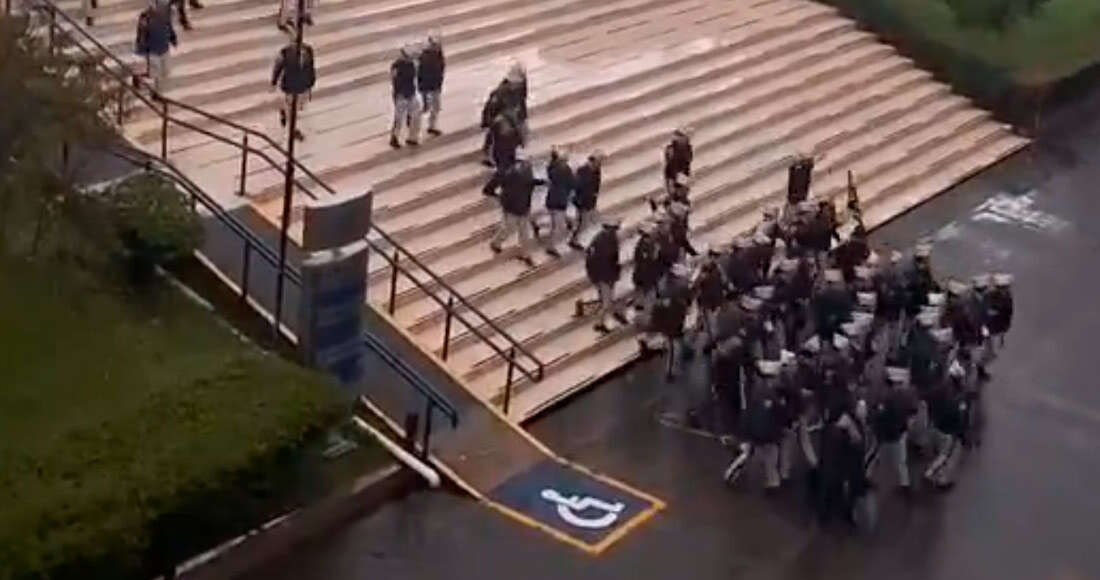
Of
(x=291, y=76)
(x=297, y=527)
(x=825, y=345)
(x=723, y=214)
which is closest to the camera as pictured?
(x=297, y=527)

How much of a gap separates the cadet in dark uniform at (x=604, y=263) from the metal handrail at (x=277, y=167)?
117 cm

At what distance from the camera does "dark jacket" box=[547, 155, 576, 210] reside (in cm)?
2170

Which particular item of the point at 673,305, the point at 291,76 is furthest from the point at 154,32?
the point at 673,305

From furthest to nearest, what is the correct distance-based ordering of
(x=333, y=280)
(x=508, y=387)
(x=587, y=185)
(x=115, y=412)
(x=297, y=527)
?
(x=587, y=185)
(x=508, y=387)
(x=333, y=280)
(x=297, y=527)
(x=115, y=412)

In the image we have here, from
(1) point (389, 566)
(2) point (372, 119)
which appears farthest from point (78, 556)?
(2) point (372, 119)

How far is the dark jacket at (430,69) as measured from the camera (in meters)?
22.6

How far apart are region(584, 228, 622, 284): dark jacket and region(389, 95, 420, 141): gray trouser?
3.28 m

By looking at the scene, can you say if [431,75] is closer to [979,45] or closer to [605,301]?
[605,301]

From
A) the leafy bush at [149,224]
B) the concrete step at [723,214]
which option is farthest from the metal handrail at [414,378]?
the leafy bush at [149,224]

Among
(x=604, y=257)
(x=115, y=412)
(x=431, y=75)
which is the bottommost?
(x=604, y=257)

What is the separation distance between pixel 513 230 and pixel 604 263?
1.71 meters

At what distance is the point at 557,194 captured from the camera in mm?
21812

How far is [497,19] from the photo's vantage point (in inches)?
1083

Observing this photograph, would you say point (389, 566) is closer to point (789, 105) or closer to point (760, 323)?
point (760, 323)
